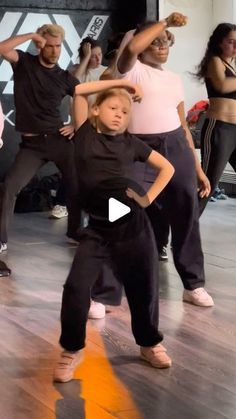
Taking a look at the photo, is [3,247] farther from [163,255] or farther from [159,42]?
[159,42]

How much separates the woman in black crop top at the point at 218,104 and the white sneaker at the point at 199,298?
2.60 ft

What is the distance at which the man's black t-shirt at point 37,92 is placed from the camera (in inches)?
206

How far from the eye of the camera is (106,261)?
117 inches

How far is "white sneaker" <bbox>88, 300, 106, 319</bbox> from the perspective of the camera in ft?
12.4

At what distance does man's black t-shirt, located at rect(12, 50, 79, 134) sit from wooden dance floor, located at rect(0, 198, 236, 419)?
3.14ft

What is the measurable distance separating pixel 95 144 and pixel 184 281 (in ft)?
4.32

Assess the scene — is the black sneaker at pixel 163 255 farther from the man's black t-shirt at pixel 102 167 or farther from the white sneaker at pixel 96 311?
the man's black t-shirt at pixel 102 167

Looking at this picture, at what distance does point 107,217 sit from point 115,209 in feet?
0.14

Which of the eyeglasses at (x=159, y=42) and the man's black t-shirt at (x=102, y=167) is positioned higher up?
the eyeglasses at (x=159, y=42)

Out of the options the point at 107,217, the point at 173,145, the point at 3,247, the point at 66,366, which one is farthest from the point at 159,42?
the point at 3,247

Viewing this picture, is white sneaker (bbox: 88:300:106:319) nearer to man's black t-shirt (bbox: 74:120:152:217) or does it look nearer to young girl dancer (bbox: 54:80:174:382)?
young girl dancer (bbox: 54:80:174:382)

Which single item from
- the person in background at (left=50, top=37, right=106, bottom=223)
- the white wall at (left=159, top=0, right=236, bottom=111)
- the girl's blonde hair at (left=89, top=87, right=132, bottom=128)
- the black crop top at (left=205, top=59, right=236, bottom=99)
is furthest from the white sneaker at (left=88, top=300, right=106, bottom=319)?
the white wall at (left=159, top=0, right=236, bottom=111)

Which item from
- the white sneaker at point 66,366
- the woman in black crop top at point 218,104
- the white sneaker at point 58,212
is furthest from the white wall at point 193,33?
the white sneaker at point 66,366

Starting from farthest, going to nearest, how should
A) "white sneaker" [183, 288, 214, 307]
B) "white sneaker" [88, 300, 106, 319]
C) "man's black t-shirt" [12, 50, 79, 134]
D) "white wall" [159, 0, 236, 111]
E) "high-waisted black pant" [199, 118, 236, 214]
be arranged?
"white wall" [159, 0, 236, 111] → "man's black t-shirt" [12, 50, 79, 134] → "high-waisted black pant" [199, 118, 236, 214] → "white sneaker" [183, 288, 214, 307] → "white sneaker" [88, 300, 106, 319]
